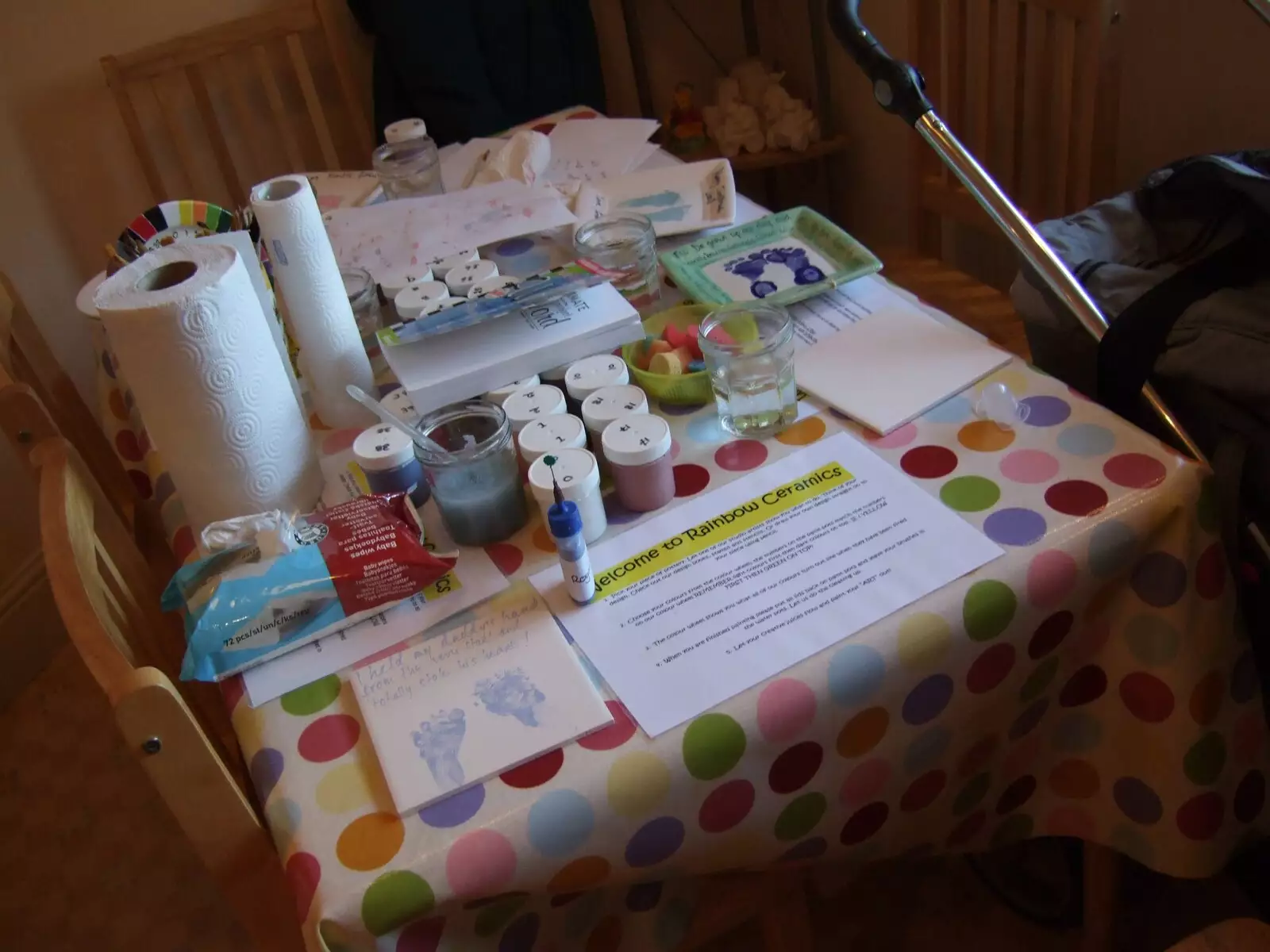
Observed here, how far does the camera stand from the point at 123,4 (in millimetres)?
1930

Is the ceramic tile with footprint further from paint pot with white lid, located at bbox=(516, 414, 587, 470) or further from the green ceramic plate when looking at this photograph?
paint pot with white lid, located at bbox=(516, 414, 587, 470)

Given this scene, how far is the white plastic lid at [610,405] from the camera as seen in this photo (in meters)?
0.90

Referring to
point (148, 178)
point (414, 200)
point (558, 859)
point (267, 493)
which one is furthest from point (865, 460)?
point (148, 178)

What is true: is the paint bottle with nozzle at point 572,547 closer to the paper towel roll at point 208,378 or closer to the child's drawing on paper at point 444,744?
the child's drawing on paper at point 444,744

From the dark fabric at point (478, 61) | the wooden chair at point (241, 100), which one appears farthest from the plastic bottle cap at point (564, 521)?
the wooden chair at point (241, 100)

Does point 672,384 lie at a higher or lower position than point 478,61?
lower

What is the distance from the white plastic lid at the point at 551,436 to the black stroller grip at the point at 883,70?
416mm

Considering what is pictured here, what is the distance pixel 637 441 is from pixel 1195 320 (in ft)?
1.68

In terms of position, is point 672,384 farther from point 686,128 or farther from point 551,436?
point 686,128

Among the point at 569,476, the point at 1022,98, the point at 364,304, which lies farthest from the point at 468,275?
the point at 1022,98

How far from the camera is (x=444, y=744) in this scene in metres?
0.71

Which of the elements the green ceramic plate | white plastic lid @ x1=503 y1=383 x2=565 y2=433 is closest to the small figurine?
the green ceramic plate

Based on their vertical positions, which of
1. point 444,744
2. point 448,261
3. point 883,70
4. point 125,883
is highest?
point 883,70

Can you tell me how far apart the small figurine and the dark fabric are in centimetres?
17
